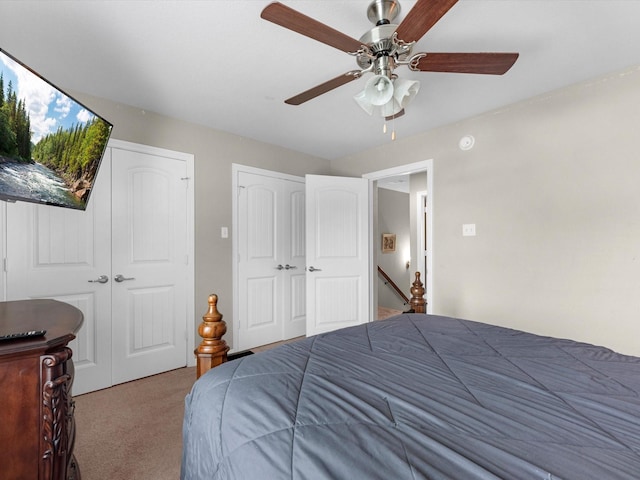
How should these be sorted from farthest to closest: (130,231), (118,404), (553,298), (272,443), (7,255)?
(130,231) < (553,298) < (118,404) < (7,255) < (272,443)

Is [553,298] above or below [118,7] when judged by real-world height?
below

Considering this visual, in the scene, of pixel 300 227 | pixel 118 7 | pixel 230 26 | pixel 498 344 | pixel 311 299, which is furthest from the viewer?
pixel 300 227

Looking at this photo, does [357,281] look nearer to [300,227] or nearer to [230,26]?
[300,227]

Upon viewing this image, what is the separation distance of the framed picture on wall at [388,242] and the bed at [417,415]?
14.9 ft

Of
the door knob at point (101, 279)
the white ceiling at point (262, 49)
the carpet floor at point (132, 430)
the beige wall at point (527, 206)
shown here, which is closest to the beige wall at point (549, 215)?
the beige wall at point (527, 206)

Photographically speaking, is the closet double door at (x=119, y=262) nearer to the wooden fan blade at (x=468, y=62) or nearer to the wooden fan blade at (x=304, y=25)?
the wooden fan blade at (x=304, y=25)

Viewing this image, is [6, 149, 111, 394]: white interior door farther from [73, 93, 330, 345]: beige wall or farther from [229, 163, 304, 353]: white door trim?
[229, 163, 304, 353]: white door trim

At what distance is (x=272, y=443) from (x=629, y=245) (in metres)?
2.59

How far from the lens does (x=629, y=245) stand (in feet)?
6.59

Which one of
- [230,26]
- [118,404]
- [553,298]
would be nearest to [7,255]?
[118,404]

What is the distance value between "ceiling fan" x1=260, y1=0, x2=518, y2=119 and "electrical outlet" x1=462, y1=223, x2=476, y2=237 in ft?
4.94

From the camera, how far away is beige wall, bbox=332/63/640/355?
2.03m

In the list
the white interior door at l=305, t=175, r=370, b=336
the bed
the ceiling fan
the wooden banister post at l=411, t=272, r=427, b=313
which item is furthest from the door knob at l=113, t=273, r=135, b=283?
the wooden banister post at l=411, t=272, r=427, b=313

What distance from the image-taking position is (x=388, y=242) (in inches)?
231
